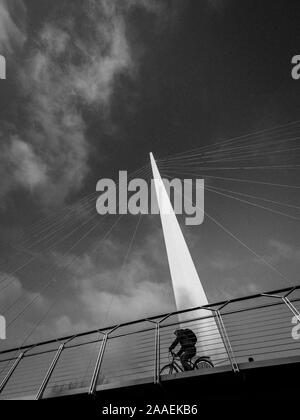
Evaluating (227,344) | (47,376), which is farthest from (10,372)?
(227,344)

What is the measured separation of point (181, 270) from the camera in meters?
12.2

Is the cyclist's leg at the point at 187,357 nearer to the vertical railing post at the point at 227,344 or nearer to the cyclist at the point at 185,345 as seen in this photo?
the cyclist at the point at 185,345

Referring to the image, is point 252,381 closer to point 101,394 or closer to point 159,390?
point 159,390

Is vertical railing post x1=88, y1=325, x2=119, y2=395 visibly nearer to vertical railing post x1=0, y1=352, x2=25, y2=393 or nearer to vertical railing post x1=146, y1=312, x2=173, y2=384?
vertical railing post x1=146, y1=312, x2=173, y2=384

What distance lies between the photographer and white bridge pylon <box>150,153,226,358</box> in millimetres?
9973

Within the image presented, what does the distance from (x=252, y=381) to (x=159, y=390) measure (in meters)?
1.37

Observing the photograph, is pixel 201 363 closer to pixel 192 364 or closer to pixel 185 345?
pixel 192 364

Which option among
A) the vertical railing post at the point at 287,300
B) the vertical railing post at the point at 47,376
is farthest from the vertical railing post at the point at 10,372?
the vertical railing post at the point at 287,300

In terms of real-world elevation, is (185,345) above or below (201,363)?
above

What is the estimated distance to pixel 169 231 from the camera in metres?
14.5

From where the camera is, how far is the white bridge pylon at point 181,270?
997 centimetres

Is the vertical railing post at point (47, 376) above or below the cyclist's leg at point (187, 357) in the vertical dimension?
below

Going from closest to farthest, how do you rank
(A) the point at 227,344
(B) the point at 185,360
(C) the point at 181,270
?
1. (A) the point at 227,344
2. (B) the point at 185,360
3. (C) the point at 181,270
